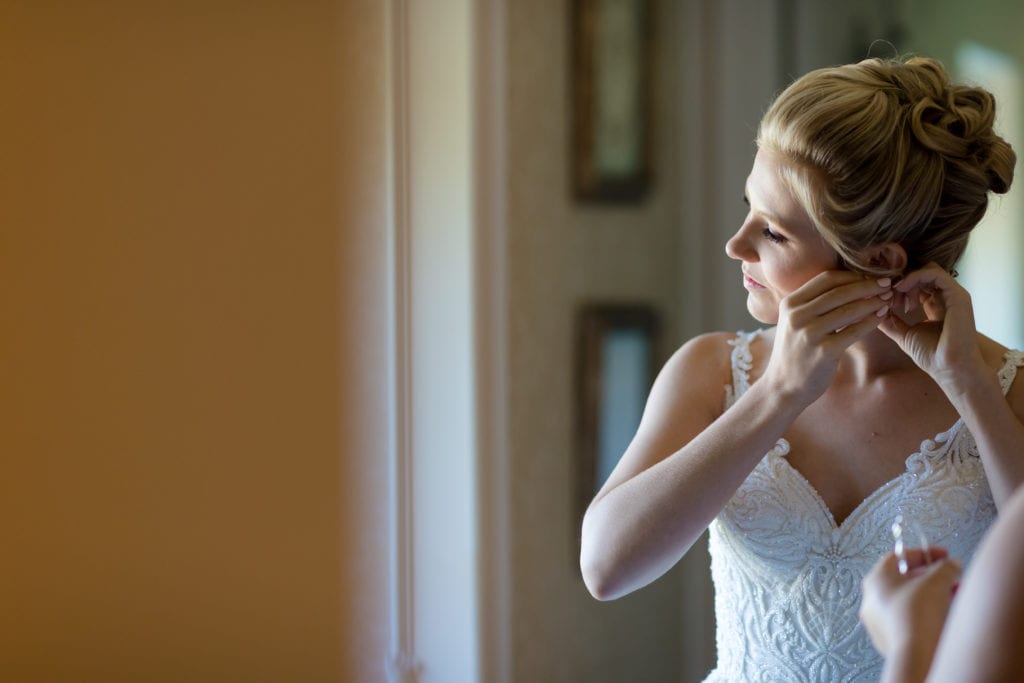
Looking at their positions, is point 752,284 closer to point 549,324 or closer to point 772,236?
point 772,236

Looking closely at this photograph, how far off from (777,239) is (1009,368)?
413 millimetres

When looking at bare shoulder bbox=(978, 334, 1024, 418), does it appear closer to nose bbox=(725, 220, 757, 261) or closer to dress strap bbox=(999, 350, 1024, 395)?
dress strap bbox=(999, 350, 1024, 395)

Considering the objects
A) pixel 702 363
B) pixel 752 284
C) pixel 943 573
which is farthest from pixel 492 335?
pixel 943 573

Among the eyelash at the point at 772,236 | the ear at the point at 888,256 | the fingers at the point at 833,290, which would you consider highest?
the eyelash at the point at 772,236

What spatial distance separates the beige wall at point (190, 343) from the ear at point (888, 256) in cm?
100

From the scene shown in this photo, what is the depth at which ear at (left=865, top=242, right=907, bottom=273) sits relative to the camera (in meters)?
1.63

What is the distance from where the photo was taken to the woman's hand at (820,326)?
155 cm

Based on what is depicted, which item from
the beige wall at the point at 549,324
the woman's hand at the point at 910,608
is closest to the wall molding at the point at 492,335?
the beige wall at the point at 549,324

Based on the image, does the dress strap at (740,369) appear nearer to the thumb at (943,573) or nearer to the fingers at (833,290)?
the fingers at (833,290)

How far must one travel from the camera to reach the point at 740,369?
182 cm

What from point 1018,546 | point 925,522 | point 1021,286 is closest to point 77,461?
point 925,522

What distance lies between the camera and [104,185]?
6.70ft

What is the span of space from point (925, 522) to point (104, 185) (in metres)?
1.49

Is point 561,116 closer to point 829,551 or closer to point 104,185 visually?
point 104,185
